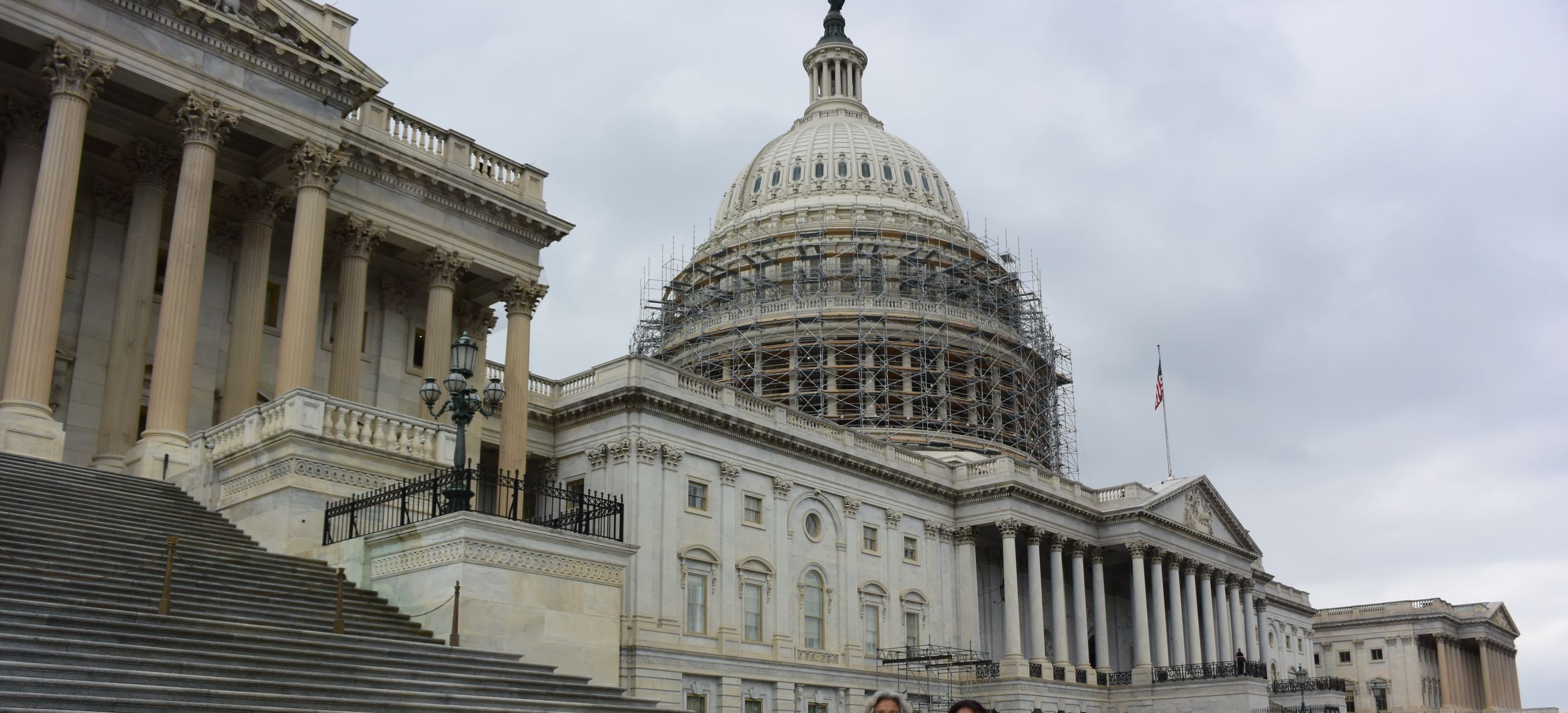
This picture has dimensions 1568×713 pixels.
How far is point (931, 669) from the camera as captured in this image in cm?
5725

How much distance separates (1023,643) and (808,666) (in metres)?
18.9

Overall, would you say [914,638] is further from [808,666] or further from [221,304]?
[221,304]

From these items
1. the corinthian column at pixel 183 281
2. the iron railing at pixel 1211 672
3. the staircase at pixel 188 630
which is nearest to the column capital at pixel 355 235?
the corinthian column at pixel 183 281

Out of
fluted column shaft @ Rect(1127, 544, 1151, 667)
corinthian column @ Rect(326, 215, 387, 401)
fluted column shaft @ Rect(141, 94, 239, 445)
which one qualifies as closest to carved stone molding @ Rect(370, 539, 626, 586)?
fluted column shaft @ Rect(141, 94, 239, 445)

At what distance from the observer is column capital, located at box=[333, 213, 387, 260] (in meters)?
35.3

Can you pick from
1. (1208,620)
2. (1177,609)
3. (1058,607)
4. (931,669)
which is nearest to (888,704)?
(931,669)

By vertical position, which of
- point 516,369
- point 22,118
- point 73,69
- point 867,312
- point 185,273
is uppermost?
point 867,312

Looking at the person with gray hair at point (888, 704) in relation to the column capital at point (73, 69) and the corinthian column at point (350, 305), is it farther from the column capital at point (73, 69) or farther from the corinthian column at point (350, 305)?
the corinthian column at point (350, 305)

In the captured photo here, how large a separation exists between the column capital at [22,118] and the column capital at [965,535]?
133 ft

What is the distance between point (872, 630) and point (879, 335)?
26052 millimetres

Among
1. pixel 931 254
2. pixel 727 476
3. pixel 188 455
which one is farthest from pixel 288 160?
pixel 931 254

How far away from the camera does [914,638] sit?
56.3 m

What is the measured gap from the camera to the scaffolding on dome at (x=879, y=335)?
76.1 meters

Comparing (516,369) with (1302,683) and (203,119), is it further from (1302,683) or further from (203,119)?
(1302,683)
